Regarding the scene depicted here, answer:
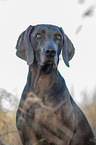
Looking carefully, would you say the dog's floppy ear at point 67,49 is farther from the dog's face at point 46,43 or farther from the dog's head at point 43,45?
the dog's face at point 46,43

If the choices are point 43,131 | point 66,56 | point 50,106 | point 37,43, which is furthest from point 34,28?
point 43,131

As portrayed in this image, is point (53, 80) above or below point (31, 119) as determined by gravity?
above

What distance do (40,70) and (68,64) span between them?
488 millimetres

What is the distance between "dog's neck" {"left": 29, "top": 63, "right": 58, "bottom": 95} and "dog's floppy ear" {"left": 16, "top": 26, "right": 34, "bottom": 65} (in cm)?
14

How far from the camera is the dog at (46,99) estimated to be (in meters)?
3.31

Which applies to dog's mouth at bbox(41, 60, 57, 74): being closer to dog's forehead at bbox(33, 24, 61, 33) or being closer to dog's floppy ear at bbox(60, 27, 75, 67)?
dog's floppy ear at bbox(60, 27, 75, 67)

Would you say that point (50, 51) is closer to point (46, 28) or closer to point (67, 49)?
point (46, 28)

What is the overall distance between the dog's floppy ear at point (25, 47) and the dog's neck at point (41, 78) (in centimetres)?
14

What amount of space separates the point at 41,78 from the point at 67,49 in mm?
632

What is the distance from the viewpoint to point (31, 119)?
3.37 meters

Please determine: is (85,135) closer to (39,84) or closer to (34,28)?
(39,84)

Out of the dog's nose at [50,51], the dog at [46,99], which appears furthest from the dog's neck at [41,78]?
the dog's nose at [50,51]

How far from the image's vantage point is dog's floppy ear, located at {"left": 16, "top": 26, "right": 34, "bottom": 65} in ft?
11.8

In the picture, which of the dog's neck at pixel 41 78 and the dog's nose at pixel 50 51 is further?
the dog's neck at pixel 41 78
